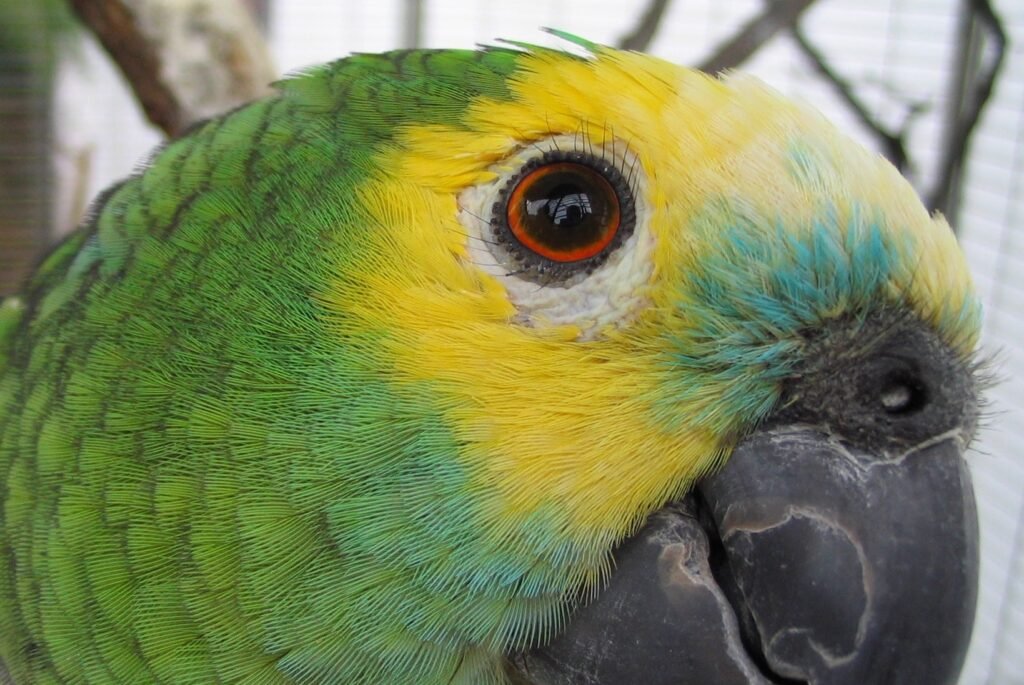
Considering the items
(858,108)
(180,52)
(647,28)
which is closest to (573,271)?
(180,52)

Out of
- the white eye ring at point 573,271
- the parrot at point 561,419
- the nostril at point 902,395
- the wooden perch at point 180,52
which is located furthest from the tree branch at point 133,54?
the nostril at point 902,395

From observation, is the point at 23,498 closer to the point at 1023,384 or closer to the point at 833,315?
the point at 833,315

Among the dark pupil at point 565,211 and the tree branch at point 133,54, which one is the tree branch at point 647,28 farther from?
the dark pupil at point 565,211

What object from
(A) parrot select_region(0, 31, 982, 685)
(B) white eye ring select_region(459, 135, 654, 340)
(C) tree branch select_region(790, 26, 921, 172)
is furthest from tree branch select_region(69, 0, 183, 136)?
(C) tree branch select_region(790, 26, 921, 172)

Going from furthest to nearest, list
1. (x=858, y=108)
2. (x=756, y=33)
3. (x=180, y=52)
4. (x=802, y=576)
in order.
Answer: (x=858, y=108)
(x=756, y=33)
(x=180, y=52)
(x=802, y=576)

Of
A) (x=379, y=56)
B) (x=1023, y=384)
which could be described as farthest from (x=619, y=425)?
(x=1023, y=384)

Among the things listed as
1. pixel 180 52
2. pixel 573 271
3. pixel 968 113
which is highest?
pixel 180 52

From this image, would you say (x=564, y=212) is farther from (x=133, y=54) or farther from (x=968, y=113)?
(x=968, y=113)
